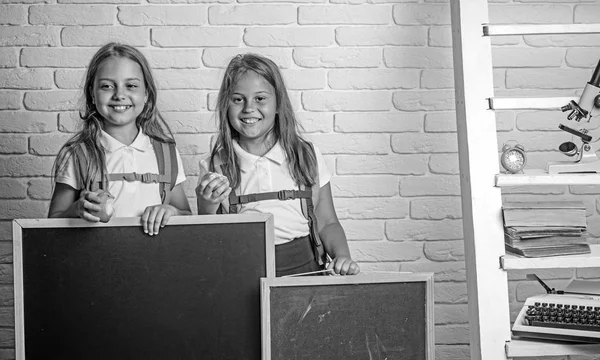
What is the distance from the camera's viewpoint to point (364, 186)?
104 inches

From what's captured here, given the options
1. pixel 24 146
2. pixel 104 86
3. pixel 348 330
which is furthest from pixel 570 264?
pixel 24 146

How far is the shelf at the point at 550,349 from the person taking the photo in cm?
194

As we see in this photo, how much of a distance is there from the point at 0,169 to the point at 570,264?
182cm

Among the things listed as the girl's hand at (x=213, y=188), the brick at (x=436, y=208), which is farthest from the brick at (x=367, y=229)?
the girl's hand at (x=213, y=188)

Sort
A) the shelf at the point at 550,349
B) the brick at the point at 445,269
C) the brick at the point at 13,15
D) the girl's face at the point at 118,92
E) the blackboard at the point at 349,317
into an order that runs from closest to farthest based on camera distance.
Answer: the blackboard at the point at 349,317 < the shelf at the point at 550,349 < the girl's face at the point at 118,92 < the brick at the point at 13,15 < the brick at the point at 445,269

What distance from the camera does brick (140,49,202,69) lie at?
8.43 ft

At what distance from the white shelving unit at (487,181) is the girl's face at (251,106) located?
21.2 inches

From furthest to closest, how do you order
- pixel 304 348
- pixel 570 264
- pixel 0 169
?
pixel 0 169 < pixel 570 264 < pixel 304 348

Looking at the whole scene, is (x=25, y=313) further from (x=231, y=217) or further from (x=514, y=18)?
(x=514, y=18)

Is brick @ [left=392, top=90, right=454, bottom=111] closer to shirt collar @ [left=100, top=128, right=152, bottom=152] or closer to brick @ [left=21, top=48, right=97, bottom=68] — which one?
shirt collar @ [left=100, top=128, right=152, bottom=152]

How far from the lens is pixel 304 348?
1662 millimetres

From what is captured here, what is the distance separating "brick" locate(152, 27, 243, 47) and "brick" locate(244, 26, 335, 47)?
0.16 feet

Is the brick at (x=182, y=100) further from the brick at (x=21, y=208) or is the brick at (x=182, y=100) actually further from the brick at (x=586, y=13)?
the brick at (x=586, y=13)

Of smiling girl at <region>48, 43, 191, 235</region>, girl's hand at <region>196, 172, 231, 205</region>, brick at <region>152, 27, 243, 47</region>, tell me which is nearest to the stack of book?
girl's hand at <region>196, 172, 231, 205</region>
